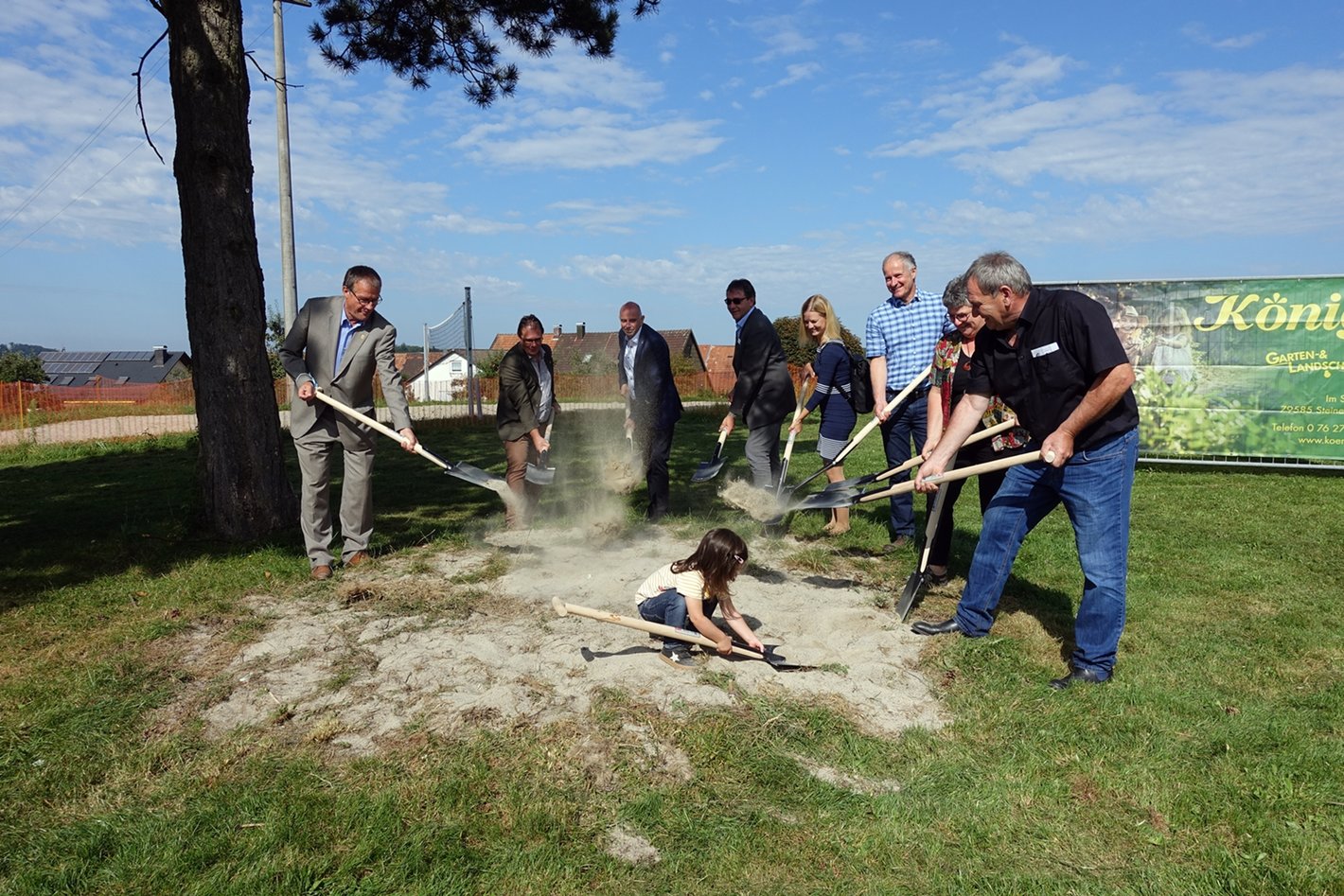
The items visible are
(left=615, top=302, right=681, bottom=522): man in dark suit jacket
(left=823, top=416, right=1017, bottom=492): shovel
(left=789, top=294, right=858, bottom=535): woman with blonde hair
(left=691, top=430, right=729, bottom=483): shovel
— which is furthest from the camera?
(left=615, top=302, right=681, bottom=522): man in dark suit jacket

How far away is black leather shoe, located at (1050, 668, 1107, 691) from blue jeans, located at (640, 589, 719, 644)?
1715 millimetres

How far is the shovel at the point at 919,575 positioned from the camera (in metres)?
5.39

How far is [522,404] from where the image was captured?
786 centimetres

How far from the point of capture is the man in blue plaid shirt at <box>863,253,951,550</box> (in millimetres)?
6727

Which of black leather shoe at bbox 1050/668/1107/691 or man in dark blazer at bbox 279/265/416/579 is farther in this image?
man in dark blazer at bbox 279/265/416/579

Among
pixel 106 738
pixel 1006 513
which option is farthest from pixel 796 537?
pixel 106 738

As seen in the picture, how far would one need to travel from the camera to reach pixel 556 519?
8.23 meters

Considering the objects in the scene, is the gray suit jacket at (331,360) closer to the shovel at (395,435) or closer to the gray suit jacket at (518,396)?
the shovel at (395,435)

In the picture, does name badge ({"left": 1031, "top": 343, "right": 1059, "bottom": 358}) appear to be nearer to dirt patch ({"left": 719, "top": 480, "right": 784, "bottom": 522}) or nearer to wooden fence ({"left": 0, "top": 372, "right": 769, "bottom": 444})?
dirt patch ({"left": 719, "top": 480, "right": 784, "bottom": 522})

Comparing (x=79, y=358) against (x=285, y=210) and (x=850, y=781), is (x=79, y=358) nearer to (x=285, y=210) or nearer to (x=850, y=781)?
(x=285, y=210)

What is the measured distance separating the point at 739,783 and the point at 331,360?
14.5ft

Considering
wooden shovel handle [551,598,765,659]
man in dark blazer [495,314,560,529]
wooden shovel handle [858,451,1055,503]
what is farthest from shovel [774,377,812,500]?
wooden shovel handle [551,598,765,659]

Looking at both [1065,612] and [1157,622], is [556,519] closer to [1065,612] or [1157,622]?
[1065,612]

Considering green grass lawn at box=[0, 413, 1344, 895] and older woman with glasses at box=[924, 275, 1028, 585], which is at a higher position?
older woman with glasses at box=[924, 275, 1028, 585]
